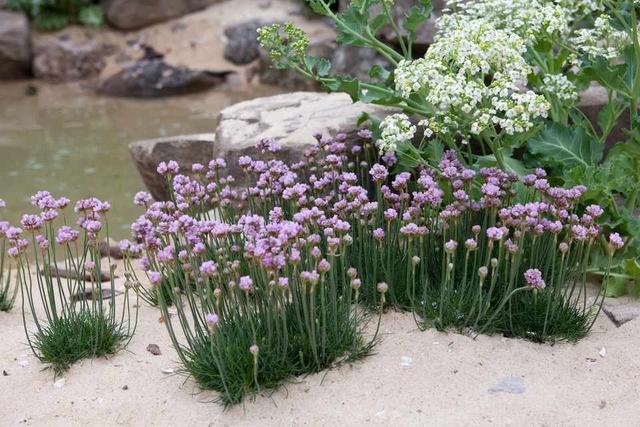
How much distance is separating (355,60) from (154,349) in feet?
25.1

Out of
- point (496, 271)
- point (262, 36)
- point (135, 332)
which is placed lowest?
point (135, 332)

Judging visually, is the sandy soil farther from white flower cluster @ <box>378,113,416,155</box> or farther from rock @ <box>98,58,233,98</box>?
rock @ <box>98,58,233,98</box>

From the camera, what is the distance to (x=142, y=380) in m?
3.58

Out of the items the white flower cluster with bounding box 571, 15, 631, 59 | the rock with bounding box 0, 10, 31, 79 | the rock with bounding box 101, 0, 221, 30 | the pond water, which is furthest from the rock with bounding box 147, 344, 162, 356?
the rock with bounding box 101, 0, 221, 30

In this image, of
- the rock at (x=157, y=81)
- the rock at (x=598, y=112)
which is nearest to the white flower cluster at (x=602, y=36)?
the rock at (x=598, y=112)

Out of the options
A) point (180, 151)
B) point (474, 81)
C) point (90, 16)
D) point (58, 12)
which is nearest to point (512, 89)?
point (474, 81)

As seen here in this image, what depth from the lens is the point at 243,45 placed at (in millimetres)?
12438

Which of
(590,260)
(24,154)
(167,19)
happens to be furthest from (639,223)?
(167,19)

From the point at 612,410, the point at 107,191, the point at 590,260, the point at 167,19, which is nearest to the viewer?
the point at 612,410

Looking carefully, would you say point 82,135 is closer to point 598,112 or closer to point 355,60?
point 355,60

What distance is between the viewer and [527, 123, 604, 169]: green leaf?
4.43 metres

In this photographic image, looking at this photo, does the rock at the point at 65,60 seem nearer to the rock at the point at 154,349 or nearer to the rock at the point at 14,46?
the rock at the point at 14,46

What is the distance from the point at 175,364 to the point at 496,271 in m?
1.40

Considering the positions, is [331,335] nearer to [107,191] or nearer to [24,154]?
[107,191]
